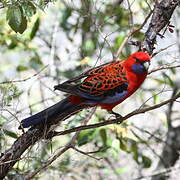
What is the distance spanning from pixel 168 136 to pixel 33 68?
1.37 m

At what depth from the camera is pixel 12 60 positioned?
4555 millimetres

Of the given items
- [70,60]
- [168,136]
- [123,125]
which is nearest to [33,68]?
[70,60]

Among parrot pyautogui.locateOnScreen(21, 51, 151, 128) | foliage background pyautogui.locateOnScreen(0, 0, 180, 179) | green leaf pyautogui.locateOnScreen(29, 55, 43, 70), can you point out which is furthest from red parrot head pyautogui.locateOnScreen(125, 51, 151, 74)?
green leaf pyautogui.locateOnScreen(29, 55, 43, 70)

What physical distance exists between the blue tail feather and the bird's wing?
96mm

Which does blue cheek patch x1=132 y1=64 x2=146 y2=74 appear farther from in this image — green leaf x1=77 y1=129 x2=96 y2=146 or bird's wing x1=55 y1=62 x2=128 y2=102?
green leaf x1=77 y1=129 x2=96 y2=146

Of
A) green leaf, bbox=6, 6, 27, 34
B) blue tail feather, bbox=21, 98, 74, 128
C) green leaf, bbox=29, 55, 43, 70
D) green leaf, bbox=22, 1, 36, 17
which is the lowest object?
blue tail feather, bbox=21, 98, 74, 128

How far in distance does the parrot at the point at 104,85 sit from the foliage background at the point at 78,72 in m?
0.15

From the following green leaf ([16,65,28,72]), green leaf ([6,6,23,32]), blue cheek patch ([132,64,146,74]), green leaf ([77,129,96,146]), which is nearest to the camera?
green leaf ([6,6,23,32])

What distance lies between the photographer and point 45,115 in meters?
2.28

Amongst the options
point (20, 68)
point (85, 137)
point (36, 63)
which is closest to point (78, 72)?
point (36, 63)

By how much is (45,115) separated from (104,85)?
386mm

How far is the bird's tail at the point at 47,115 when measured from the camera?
7.38ft

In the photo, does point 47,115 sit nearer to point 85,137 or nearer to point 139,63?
point 139,63

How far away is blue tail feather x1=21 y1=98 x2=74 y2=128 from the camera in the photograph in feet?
7.38
